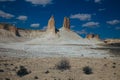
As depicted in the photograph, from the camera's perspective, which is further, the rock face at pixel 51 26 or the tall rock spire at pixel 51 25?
the tall rock spire at pixel 51 25

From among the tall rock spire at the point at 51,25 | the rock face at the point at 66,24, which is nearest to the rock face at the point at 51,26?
the tall rock spire at the point at 51,25

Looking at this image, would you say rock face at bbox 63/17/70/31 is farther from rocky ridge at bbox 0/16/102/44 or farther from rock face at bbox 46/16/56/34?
rock face at bbox 46/16/56/34

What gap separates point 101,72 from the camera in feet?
70.3

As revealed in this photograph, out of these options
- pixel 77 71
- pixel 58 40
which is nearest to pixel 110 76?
pixel 77 71

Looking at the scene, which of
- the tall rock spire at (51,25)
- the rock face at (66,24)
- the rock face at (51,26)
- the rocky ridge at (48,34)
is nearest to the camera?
the rocky ridge at (48,34)

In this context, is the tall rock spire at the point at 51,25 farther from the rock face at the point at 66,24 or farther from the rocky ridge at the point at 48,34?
the rock face at the point at 66,24

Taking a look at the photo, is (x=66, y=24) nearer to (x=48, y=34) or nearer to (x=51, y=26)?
(x=51, y=26)

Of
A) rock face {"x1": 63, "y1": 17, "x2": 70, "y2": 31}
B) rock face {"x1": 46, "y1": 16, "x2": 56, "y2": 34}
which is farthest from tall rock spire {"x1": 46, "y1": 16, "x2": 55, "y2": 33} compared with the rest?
rock face {"x1": 63, "y1": 17, "x2": 70, "y2": 31}

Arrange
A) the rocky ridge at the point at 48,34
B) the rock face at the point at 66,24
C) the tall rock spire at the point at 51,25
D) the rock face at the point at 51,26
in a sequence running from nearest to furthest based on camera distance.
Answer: the rocky ridge at the point at 48,34 < the rock face at the point at 51,26 < the tall rock spire at the point at 51,25 < the rock face at the point at 66,24

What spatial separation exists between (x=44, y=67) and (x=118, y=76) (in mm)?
7917

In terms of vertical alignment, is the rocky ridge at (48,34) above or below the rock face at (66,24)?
below

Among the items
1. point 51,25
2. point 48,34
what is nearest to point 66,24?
point 51,25

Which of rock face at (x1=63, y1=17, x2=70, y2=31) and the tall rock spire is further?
rock face at (x1=63, y1=17, x2=70, y2=31)

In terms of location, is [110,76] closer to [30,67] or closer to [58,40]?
[30,67]
